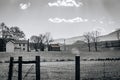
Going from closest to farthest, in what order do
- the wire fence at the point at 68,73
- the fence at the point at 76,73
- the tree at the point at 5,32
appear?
the fence at the point at 76,73, the wire fence at the point at 68,73, the tree at the point at 5,32

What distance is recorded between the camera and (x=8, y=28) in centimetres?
10500

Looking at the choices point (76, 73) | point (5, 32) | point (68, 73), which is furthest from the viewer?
point (5, 32)

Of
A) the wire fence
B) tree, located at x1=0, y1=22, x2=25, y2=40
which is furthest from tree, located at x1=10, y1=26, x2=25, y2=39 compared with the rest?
the wire fence

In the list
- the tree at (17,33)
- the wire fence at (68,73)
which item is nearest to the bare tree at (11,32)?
the tree at (17,33)

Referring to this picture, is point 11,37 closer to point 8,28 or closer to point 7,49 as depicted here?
point 8,28

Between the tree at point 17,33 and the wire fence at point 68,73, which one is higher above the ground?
the tree at point 17,33

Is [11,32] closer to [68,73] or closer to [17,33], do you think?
[17,33]

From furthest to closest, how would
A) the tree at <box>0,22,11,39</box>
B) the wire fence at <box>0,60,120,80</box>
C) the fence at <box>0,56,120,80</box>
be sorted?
1. the tree at <box>0,22,11,39</box>
2. the wire fence at <box>0,60,120,80</box>
3. the fence at <box>0,56,120,80</box>

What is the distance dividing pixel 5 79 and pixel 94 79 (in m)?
6.44

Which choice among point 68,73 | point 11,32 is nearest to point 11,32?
point 11,32

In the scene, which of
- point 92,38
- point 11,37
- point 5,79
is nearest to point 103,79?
point 5,79

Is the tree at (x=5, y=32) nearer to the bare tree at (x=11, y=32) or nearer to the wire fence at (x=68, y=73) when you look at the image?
the bare tree at (x=11, y=32)

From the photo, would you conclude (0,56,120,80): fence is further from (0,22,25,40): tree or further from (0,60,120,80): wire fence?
(0,22,25,40): tree

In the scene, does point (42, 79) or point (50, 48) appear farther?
point (50, 48)
